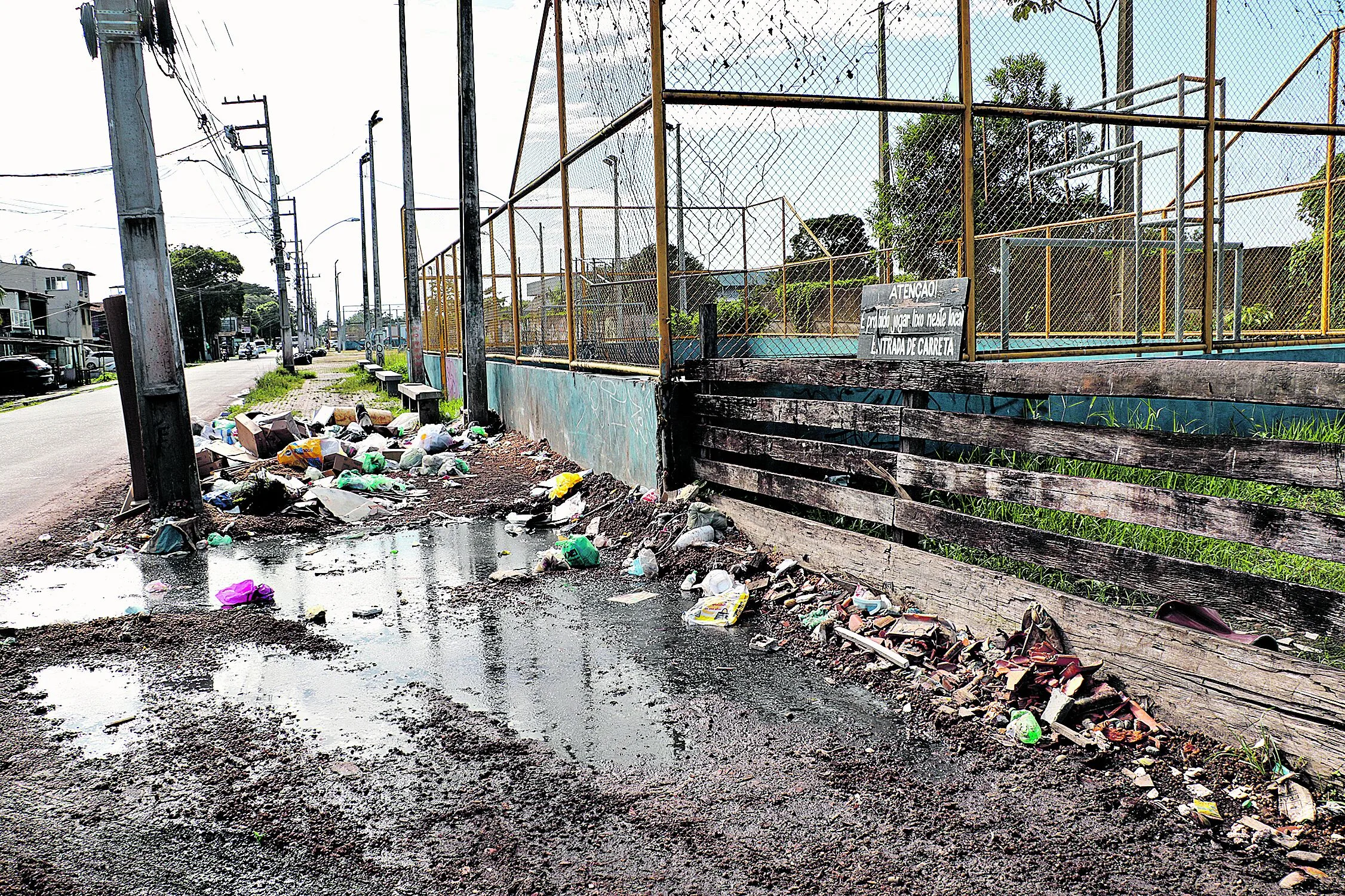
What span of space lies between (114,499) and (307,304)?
308 feet

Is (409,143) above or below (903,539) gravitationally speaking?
above

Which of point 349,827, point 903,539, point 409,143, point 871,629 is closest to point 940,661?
point 871,629

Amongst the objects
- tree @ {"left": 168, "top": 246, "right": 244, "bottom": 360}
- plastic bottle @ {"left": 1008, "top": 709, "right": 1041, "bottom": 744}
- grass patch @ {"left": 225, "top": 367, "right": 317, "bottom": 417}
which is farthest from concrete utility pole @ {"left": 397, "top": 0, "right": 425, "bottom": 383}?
tree @ {"left": 168, "top": 246, "right": 244, "bottom": 360}

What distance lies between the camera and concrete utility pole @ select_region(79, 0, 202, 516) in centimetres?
753

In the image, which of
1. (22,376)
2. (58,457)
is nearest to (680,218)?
(58,457)

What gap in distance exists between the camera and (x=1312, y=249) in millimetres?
9461

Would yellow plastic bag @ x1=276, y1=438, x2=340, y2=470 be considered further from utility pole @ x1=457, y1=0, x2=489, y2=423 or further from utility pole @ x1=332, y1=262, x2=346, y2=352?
utility pole @ x1=332, y1=262, x2=346, y2=352

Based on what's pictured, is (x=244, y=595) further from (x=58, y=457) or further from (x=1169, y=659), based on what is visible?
(x=58, y=457)

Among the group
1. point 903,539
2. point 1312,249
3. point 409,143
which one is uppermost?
point 409,143

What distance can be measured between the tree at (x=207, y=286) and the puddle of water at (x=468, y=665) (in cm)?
9400

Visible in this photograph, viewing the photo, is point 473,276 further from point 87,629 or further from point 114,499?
point 87,629

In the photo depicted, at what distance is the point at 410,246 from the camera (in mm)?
22422

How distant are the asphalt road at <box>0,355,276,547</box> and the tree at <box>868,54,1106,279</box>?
7.75 m

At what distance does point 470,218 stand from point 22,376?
81.5ft
